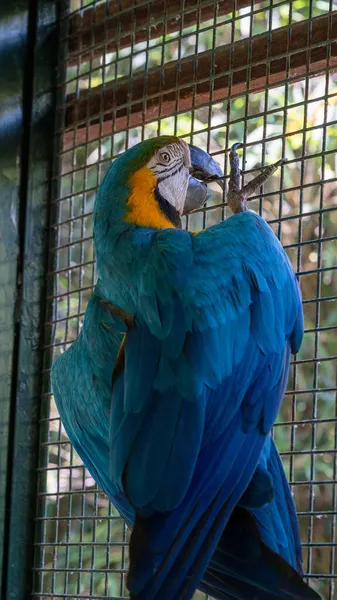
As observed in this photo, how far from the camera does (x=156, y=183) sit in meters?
1.74

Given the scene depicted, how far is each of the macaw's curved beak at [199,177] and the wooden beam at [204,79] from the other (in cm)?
15

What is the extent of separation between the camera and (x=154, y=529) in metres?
1.30

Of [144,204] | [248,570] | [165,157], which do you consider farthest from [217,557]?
[165,157]

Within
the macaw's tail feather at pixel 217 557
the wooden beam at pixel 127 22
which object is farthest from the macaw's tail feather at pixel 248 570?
the wooden beam at pixel 127 22

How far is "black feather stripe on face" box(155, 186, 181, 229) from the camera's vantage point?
5.70 feet

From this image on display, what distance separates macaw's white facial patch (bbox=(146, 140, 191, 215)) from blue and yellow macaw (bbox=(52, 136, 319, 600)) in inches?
1.2

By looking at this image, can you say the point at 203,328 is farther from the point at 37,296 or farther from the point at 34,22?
the point at 34,22

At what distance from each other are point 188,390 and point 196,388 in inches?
0.5

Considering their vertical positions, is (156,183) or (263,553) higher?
(156,183)

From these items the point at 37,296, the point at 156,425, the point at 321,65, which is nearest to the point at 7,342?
the point at 37,296

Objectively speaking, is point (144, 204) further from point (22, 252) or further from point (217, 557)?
point (217, 557)

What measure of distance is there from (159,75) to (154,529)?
1.11 m

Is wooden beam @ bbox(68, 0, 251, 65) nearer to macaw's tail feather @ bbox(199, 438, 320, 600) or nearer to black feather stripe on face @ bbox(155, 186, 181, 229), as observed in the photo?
black feather stripe on face @ bbox(155, 186, 181, 229)

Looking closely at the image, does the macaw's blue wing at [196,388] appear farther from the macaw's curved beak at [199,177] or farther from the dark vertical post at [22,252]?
the dark vertical post at [22,252]
